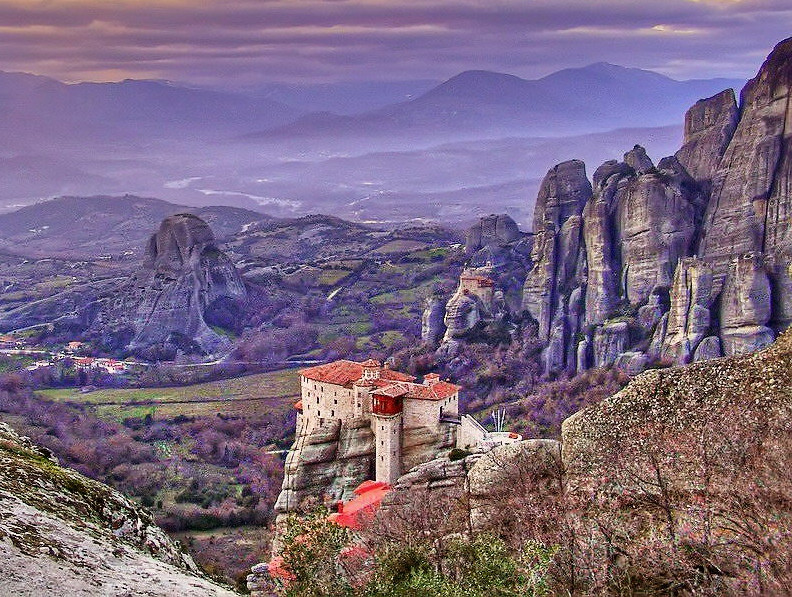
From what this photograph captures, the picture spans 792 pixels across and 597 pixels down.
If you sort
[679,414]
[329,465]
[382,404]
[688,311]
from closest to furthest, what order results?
[679,414] < [382,404] < [329,465] < [688,311]

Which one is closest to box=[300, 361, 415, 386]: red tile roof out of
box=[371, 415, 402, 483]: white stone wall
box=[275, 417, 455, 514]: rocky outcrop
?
box=[275, 417, 455, 514]: rocky outcrop

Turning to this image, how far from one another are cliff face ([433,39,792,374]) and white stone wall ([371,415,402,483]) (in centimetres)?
2806

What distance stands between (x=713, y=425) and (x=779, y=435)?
1.69 meters

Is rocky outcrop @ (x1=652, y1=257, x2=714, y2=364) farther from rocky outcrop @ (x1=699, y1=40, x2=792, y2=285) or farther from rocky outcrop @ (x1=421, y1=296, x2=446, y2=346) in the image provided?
rocky outcrop @ (x1=421, y1=296, x2=446, y2=346)

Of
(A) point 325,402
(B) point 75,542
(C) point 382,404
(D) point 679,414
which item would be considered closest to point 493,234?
(A) point 325,402

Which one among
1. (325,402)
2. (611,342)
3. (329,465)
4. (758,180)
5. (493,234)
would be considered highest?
(758,180)

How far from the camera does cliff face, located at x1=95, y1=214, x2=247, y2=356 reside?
110250 mm

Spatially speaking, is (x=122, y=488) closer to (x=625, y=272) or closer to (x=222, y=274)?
(x=625, y=272)

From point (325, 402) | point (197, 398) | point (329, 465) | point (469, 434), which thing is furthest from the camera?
point (197, 398)

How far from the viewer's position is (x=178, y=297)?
113 metres

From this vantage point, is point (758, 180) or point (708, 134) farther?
point (708, 134)

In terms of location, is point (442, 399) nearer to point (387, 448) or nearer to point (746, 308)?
point (387, 448)

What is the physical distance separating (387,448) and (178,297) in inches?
3098

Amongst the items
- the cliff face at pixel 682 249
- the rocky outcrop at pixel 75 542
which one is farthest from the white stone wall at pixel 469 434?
the cliff face at pixel 682 249
